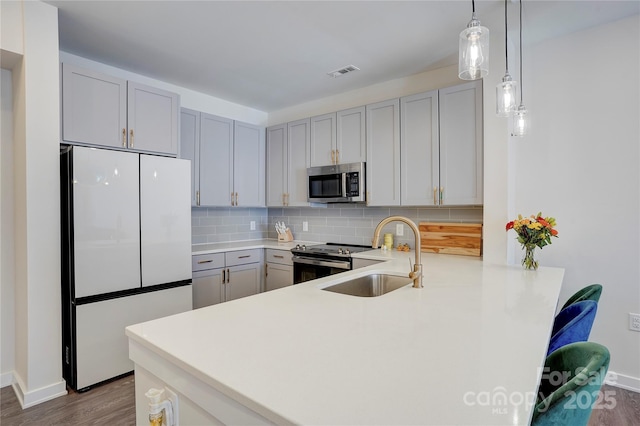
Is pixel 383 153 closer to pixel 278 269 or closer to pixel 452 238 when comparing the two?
pixel 452 238

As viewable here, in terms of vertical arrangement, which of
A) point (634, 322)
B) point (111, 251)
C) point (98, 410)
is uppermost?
point (111, 251)

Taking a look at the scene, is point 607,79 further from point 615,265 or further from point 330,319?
point 330,319

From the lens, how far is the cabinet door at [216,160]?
11.7 feet

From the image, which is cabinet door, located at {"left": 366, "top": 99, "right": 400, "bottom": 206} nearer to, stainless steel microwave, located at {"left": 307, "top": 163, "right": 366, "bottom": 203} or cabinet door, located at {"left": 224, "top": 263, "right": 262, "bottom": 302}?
stainless steel microwave, located at {"left": 307, "top": 163, "right": 366, "bottom": 203}

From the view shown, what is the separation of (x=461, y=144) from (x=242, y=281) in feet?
8.39

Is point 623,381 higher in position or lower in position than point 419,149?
lower

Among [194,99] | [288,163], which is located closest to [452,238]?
[288,163]

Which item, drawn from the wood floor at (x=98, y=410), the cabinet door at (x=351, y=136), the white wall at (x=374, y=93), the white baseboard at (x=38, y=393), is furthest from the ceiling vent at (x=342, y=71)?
the white baseboard at (x=38, y=393)

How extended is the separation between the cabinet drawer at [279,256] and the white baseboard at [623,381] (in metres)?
2.78

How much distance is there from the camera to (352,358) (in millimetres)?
877

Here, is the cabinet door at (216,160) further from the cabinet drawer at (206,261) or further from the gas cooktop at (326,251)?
the gas cooktop at (326,251)

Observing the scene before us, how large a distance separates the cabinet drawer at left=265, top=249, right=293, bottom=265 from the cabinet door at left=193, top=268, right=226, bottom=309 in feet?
1.84

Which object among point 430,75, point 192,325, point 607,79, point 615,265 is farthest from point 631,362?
point 192,325

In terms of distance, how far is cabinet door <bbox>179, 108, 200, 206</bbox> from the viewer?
339 cm
